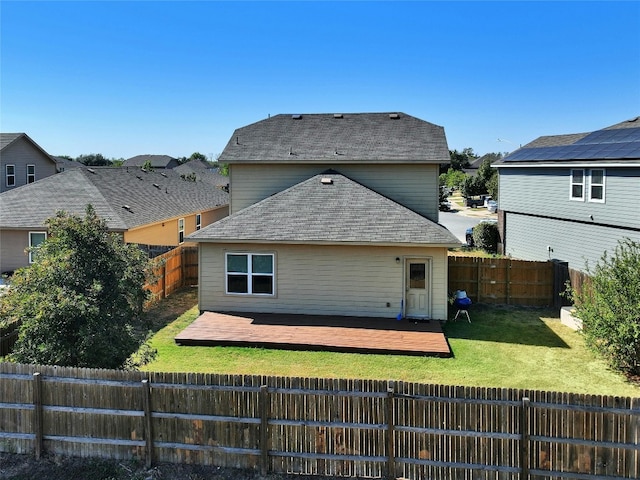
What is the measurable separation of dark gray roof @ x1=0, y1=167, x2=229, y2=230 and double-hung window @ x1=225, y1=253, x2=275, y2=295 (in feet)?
25.6

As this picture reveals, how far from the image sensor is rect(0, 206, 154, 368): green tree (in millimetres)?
7664

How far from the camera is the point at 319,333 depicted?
1306cm

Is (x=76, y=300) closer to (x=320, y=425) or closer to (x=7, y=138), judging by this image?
(x=320, y=425)

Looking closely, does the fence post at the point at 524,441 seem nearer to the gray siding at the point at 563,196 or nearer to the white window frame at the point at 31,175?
the gray siding at the point at 563,196

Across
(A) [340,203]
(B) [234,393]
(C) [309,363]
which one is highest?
(A) [340,203]

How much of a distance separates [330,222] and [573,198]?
11.9 m

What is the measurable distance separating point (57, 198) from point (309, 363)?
18.7 m

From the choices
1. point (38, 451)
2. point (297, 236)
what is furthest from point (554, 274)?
point (38, 451)

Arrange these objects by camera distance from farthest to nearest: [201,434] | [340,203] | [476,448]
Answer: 1. [340,203]
2. [201,434]
3. [476,448]

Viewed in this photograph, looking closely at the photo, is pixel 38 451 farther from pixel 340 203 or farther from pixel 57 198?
pixel 57 198

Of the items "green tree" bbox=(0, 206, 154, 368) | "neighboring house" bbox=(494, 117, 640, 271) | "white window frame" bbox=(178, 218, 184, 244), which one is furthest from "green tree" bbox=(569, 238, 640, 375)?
"white window frame" bbox=(178, 218, 184, 244)

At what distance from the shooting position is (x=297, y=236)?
1441 cm

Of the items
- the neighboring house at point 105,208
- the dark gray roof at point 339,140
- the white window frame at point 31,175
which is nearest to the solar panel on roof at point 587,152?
the dark gray roof at point 339,140

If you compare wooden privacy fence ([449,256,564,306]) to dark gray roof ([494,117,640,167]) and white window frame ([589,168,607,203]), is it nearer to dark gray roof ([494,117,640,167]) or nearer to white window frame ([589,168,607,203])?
white window frame ([589,168,607,203])
